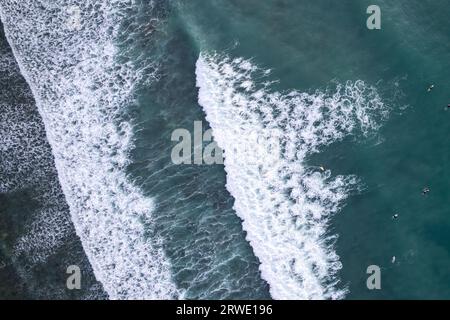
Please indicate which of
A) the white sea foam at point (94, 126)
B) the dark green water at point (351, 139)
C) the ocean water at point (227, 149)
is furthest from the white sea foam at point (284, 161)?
the white sea foam at point (94, 126)

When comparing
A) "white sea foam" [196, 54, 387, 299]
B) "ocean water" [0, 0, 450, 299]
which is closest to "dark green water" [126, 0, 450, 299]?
"ocean water" [0, 0, 450, 299]

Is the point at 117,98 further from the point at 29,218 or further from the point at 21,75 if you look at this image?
the point at 29,218

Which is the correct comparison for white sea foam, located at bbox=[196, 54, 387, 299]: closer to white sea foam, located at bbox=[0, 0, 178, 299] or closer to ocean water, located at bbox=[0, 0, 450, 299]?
ocean water, located at bbox=[0, 0, 450, 299]

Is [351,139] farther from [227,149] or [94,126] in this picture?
[94,126]

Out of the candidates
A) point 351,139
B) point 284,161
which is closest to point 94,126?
point 284,161

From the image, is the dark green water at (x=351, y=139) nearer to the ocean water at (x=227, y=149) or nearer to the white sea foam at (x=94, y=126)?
the ocean water at (x=227, y=149)

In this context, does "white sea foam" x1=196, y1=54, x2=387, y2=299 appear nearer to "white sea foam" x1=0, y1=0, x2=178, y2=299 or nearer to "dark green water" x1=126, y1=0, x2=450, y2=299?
"dark green water" x1=126, y1=0, x2=450, y2=299
